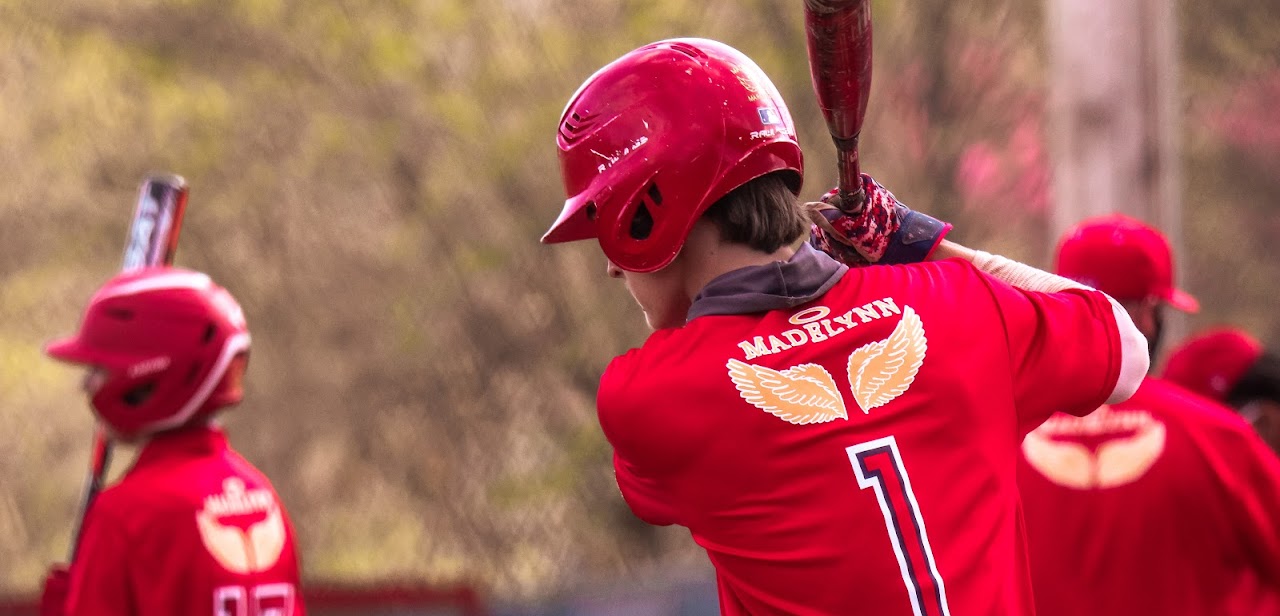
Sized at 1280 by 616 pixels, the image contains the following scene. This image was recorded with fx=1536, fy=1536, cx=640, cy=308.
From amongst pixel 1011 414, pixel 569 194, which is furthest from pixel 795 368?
pixel 569 194

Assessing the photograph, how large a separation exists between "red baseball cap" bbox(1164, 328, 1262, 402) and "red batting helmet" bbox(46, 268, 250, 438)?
3754mm

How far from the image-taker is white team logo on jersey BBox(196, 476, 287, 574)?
459cm

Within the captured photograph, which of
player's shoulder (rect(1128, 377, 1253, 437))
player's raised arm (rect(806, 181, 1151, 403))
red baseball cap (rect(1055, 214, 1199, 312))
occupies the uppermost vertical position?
player's raised arm (rect(806, 181, 1151, 403))

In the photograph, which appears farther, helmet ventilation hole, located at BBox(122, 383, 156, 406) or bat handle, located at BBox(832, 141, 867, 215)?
helmet ventilation hole, located at BBox(122, 383, 156, 406)

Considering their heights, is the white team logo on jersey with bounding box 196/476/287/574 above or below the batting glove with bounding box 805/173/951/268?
below

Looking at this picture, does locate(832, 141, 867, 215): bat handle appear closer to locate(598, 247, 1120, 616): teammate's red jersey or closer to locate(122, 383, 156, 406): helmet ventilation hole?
locate(598, 247, 1120, 616): teammate's red jersey

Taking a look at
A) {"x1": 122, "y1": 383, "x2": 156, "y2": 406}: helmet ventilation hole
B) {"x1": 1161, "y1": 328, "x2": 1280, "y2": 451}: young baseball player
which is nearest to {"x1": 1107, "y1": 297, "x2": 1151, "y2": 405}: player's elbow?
{"x1": 122, "y1": 383, "x2": 156, "y2": 406}: helmet ventilation hole

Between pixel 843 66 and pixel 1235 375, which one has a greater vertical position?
pixel 843 66

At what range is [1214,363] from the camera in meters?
6.27

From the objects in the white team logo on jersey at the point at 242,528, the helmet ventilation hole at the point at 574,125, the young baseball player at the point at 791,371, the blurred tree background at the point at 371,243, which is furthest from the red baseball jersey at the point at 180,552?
the blurred tree background at the point at 371,243

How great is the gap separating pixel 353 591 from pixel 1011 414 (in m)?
4.72

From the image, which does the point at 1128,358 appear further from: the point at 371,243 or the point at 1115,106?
the point at 371,243

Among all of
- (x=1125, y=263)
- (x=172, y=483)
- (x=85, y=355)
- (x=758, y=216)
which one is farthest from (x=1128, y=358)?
(x=85, y=355)

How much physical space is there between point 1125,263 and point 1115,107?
1.86 metres
